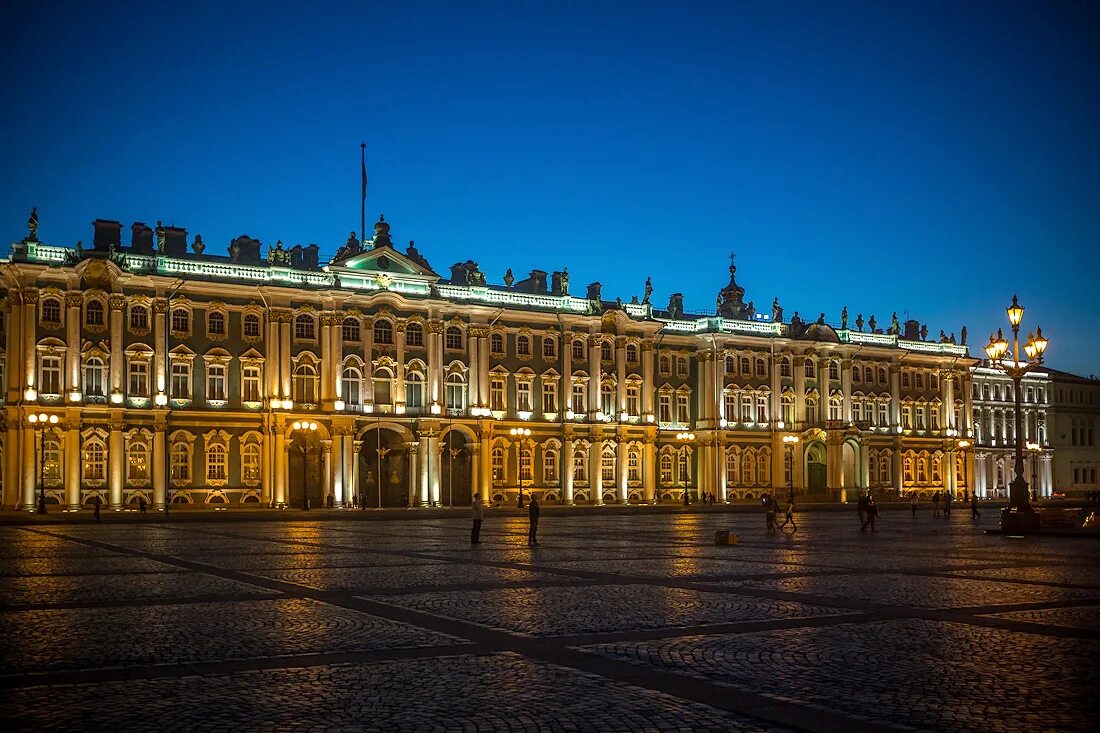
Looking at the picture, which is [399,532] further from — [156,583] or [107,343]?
[107,343]

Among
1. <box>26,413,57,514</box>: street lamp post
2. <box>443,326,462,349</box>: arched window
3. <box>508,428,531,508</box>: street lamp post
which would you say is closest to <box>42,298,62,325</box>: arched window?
<box>26,413,57,514</box>: street lamp post

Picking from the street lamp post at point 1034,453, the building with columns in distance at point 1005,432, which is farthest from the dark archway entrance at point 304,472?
the street lamp post at point 1034,453

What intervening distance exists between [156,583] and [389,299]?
51.0m

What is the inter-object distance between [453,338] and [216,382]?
15026 mm

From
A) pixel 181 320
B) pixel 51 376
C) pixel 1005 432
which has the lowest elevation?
pixel 1005 432

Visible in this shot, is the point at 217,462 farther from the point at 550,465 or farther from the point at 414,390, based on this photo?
the point at 550,465

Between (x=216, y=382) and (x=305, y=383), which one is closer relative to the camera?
(x=216, y=382)

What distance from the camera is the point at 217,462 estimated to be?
67.8m

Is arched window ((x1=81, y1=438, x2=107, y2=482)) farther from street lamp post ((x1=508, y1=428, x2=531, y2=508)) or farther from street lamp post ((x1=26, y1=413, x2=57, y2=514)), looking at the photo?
street lamp post ((x1=508, y1=428, x2=531, y2=508))

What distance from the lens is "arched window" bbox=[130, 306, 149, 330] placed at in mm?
Answer: 66312

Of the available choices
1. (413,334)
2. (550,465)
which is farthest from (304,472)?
(550,465)

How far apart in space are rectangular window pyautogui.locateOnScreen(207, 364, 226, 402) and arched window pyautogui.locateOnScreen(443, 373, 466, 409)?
13.5 m

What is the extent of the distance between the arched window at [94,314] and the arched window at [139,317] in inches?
62.6

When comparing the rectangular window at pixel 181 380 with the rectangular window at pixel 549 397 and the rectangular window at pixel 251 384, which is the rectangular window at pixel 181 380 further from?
the rectangular window at pixel 549 397
